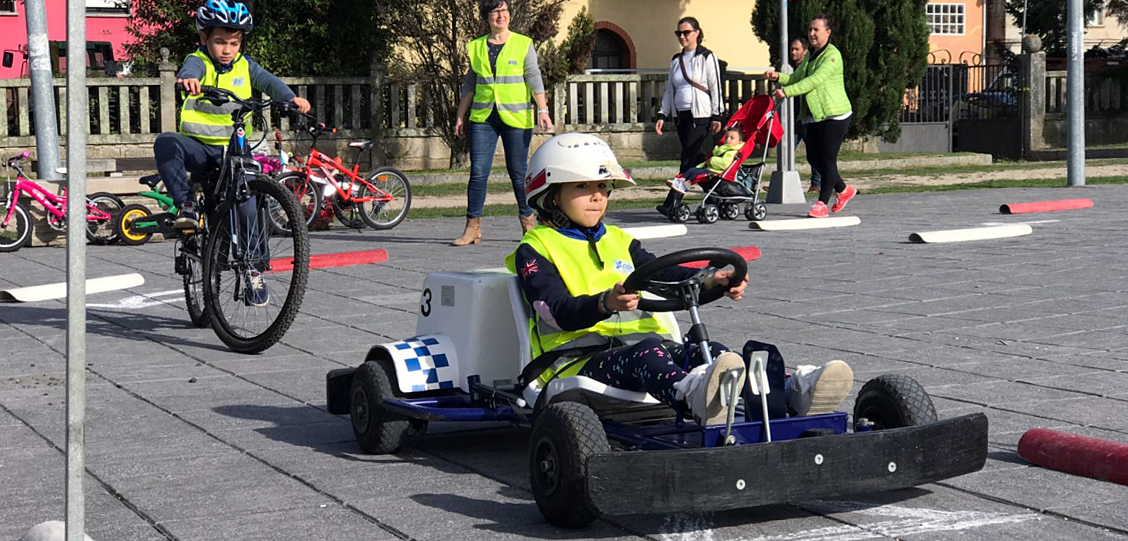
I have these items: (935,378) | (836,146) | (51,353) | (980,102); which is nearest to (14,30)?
(980,102)

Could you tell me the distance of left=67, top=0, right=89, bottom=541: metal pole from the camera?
10.1 ft

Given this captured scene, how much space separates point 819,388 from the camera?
14.3 feet

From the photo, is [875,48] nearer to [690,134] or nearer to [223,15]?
[690,134]

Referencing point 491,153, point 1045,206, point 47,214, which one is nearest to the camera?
point 491,153

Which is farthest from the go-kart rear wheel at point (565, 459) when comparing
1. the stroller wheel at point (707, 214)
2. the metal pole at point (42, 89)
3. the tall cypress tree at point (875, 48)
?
the tall cypress tree at point (875, 48)

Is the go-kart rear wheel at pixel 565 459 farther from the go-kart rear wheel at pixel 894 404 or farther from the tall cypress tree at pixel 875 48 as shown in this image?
the tall cypress tree at pixel 875 48

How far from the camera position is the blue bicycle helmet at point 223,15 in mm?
7902

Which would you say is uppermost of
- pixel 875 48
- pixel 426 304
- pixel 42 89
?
pixel 875 48

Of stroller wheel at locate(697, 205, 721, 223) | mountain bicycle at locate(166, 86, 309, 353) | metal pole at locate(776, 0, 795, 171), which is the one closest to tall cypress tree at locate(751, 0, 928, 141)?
metal pole at locate(776, 0, 795, 171)

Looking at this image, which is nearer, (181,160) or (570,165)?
(570,165)

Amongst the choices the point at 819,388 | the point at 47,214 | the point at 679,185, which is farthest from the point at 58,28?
the point at 819,388

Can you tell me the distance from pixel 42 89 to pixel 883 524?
1114cm

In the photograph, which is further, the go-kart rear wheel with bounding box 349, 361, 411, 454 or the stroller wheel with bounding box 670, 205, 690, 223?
the stroller wheel with bounding box 670, 205, 690, 223

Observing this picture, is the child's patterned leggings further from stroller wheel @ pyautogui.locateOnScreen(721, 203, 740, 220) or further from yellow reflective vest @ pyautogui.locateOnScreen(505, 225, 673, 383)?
stroller wheel @ pyautogui.locateOnScreen(721, 203, 740, 220)
